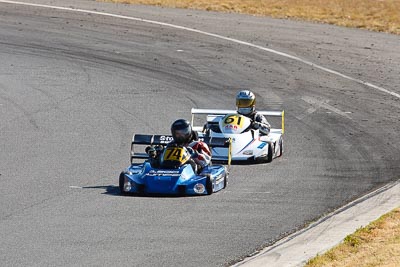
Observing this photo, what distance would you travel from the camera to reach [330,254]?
1399 centimetres

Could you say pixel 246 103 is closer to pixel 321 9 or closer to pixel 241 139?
pixel 241 139

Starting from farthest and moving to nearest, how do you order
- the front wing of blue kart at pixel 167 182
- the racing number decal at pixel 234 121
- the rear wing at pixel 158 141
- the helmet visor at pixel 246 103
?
the helmet visor at pixel 246 103 → the racing number decal at pixel 234 121 → the rear wing at pixel 158 141 → the front wing of blue kart at pixel 167 182

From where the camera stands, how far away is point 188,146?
1927 centimetres

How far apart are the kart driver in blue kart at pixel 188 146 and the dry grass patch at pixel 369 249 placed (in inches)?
158

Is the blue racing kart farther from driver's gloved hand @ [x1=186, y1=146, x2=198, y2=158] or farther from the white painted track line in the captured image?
the white painted track line

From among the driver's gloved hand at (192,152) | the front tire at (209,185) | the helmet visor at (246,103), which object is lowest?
the front tire at (209,185)

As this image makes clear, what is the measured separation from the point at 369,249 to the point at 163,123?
11.3m

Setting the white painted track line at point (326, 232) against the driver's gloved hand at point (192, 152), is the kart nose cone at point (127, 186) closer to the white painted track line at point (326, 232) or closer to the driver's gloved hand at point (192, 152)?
the driver's gloved hand at point (192, 152)

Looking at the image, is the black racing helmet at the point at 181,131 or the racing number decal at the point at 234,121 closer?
the black racing helmet at the point at 181,131

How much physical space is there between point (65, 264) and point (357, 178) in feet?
24.8

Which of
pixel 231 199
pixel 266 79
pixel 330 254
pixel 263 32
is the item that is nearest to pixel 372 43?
pixel 263 32

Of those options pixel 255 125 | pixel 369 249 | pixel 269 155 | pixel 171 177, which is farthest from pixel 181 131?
pixel 369 249

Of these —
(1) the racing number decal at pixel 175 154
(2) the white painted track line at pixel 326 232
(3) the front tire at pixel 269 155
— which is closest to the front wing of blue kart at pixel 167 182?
(1) the racing number decal at pixel 175 154

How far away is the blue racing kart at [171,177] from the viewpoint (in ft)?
59.7
